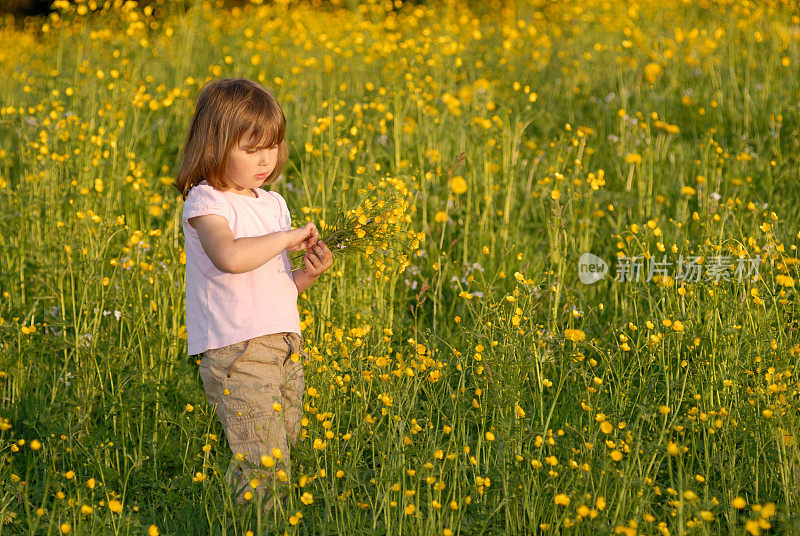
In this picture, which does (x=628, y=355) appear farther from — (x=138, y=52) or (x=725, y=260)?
(x=138, y=52)

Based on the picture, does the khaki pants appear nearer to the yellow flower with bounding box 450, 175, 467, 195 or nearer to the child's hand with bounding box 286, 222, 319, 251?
the child's hand with bounding box 286, 222, 319, 251

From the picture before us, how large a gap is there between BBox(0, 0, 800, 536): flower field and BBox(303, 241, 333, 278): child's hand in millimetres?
172

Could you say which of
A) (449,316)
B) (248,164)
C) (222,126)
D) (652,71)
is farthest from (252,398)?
(652,71)

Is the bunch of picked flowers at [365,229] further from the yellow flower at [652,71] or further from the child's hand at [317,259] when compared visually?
the yellow flower at [652,71]

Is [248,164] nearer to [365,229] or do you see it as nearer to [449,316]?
[365,229]

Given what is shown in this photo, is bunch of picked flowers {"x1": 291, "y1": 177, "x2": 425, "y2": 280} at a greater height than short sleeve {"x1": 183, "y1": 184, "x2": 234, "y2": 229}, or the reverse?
short sleeve {"x1": 183, "y1": 184, "x2": 234, "y2": 229}

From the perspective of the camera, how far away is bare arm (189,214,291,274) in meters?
2.40

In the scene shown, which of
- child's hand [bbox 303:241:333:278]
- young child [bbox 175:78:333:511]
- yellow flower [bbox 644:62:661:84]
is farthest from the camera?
yellow flower [bbox 644:62:661:84]

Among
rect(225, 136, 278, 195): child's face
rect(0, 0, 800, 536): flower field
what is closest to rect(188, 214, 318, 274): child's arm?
rect(225, 136, 278, 195): child's face

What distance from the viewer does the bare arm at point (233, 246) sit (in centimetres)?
240

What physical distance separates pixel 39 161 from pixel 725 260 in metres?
3.36

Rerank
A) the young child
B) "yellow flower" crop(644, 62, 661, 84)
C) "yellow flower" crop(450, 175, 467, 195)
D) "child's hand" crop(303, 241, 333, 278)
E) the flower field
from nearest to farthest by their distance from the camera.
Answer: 1. the flower field
2. the young child
3. "child's hand" crop(303, 241, 333, 278)
4. "yellow flower" crop(450, 175, 467, 195)
5. "yellow flower" crop(644, 62, 661, 84)

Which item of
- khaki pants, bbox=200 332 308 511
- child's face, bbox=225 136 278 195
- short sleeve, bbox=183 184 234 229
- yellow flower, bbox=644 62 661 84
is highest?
yellow flower, bbox=644 62 661 84

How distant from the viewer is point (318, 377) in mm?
2783
